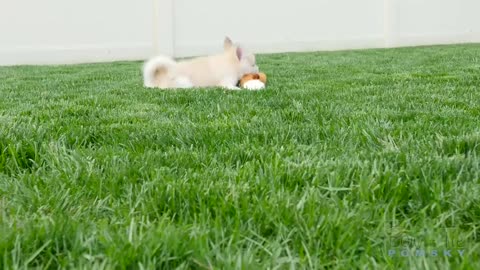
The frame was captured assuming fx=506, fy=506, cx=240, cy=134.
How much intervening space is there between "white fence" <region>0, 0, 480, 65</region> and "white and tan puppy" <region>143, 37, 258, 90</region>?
6898 mm

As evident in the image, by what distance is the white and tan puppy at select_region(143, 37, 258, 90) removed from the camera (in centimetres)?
450

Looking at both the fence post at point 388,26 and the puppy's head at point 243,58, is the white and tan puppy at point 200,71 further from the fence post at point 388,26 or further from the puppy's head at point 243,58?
the fence post at point 388,26

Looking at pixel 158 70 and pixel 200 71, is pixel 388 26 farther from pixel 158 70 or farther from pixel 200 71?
pixel 158 70

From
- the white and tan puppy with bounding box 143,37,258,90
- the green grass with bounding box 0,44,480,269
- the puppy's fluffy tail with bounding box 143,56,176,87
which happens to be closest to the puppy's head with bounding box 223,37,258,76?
the white and tan puppy with bounding box 143,37,258,90

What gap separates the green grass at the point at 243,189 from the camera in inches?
41.1

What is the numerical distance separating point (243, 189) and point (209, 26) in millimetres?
10750

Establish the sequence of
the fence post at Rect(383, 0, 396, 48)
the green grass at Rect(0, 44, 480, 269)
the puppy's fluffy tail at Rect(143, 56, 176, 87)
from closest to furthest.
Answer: the green grass at Rect(0, 44, 480, 269) → the puppy's fluffy tail at Rect(143, 56, 176, 87) → the fence post at Rect(383, 0, 396, 48)

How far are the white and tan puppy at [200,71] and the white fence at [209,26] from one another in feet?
22.6

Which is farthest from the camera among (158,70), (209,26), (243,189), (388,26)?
(388,26)

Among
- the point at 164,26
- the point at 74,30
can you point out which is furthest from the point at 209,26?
the point at 74,30

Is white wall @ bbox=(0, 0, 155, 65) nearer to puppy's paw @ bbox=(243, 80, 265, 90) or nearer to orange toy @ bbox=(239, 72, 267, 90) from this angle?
orange toy @ bbox=(239, 72, 267, 90)

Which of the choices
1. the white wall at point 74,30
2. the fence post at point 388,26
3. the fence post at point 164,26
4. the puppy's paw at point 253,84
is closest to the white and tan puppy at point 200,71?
the puppy's paw at point 253,84

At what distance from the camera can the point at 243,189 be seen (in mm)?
1396

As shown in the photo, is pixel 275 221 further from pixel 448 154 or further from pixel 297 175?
pixel 448 154
